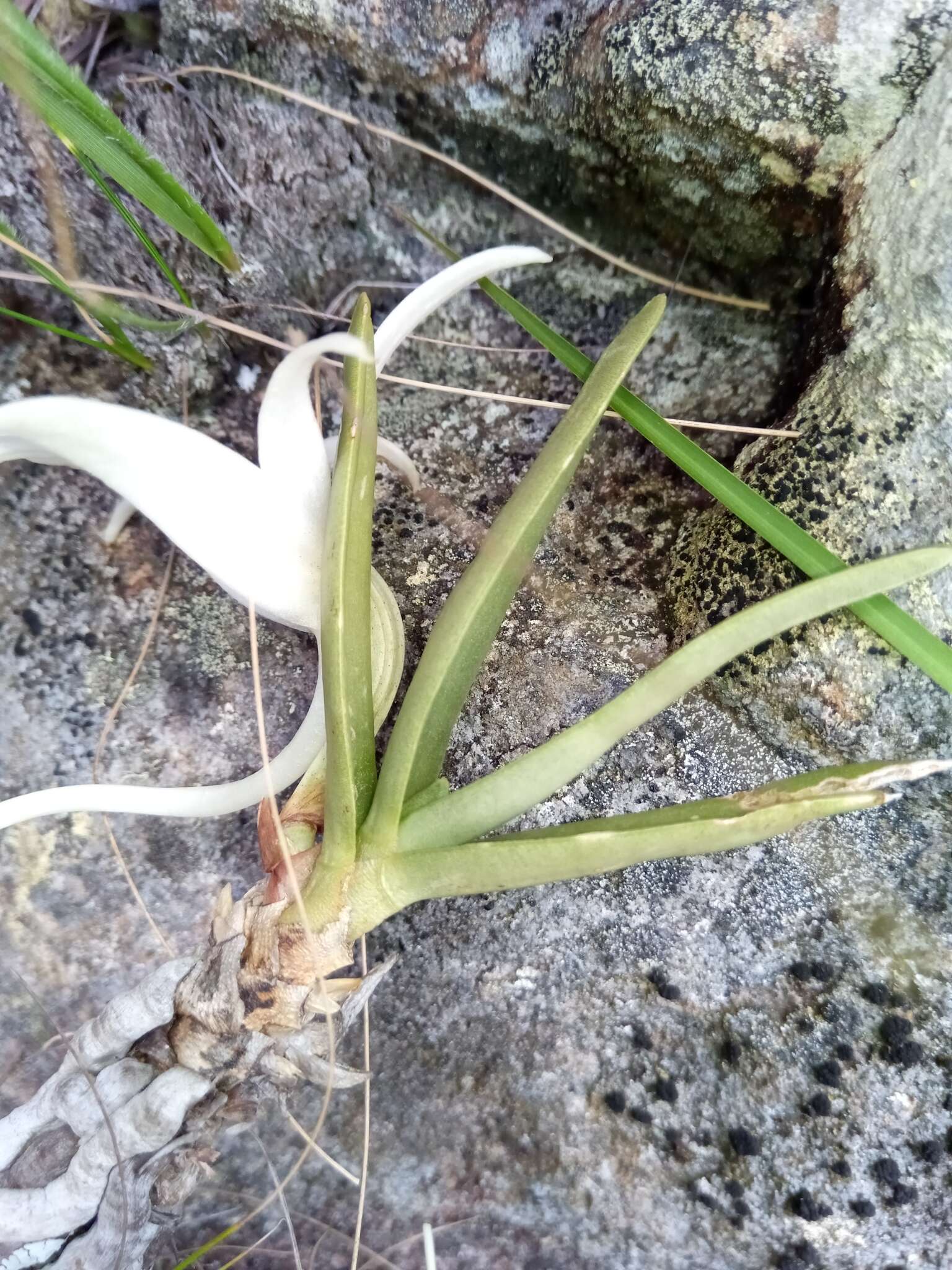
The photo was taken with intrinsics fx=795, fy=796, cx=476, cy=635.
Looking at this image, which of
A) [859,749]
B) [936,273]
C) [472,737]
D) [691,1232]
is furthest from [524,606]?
[691,1232]

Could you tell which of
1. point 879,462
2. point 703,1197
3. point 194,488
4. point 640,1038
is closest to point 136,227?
→ point 194,488

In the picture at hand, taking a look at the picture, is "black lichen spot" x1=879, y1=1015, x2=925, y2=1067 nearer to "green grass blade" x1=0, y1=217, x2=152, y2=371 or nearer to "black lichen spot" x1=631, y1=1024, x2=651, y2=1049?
"black lichen spot" x1=631, y1=1024, x2=651, y2=1049

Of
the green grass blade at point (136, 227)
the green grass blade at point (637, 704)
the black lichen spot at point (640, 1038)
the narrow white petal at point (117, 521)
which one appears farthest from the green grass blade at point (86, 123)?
the black lichen spot at point (640, 1038)

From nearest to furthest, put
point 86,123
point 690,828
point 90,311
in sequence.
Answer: point 690,828 → point 86,123 → point 90,311

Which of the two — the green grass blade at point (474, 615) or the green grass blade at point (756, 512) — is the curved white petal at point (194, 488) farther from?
the green grass blade at point (756, 512)

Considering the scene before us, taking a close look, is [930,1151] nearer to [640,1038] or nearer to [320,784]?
[640,1038]

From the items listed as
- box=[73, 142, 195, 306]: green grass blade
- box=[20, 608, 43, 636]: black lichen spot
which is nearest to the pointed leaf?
box=[73, 142, 195, 306]: green grass blade
